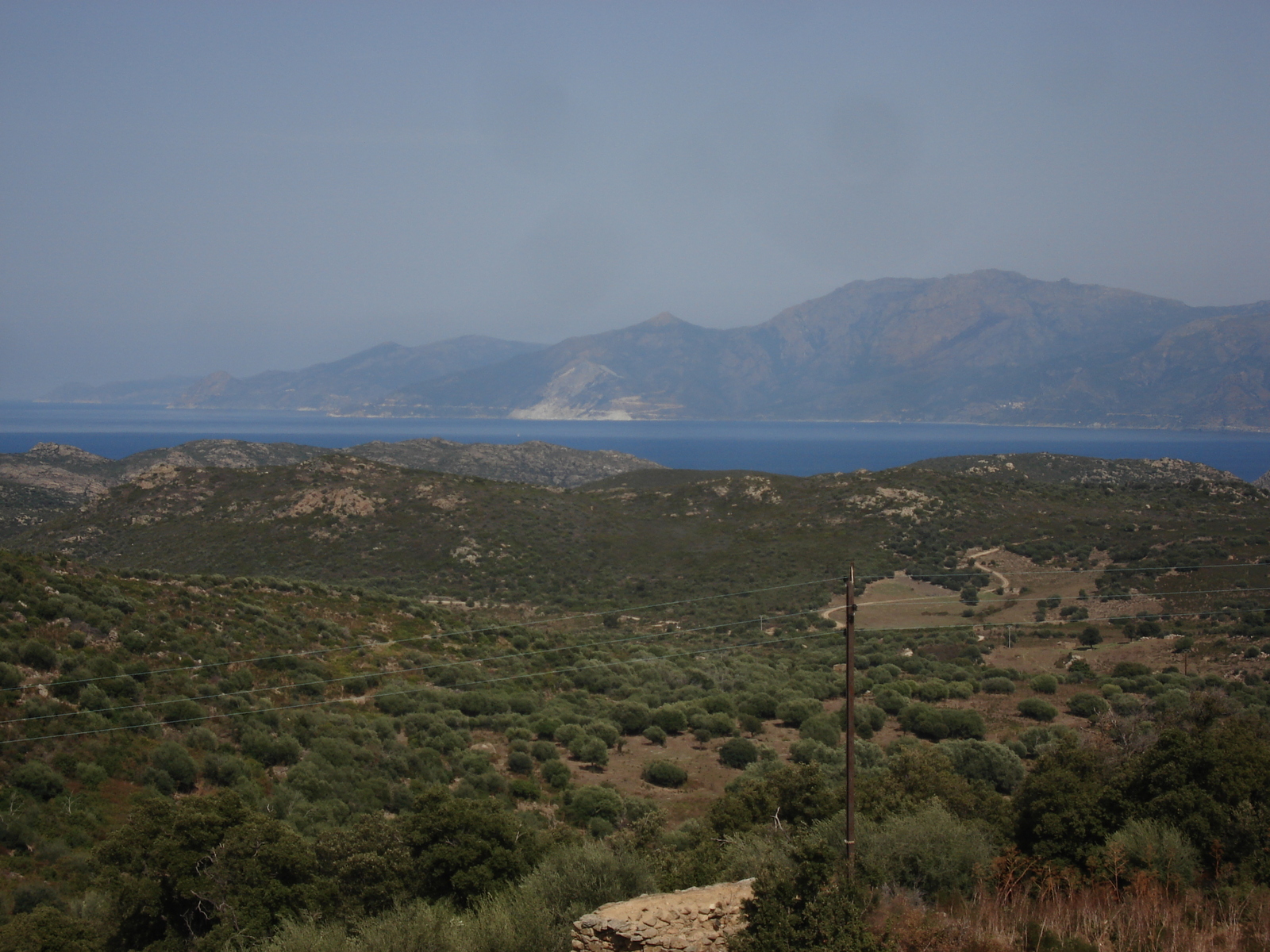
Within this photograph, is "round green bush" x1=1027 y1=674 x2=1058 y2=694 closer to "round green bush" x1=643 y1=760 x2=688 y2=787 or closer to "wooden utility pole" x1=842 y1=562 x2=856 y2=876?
"round green bush" x1=643 y1=760 x2=688 y2=787

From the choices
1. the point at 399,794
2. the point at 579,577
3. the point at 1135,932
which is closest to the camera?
the point at 1135,932

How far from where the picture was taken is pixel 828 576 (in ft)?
147

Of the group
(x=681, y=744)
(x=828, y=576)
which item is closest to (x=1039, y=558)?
(x=828, y=576)

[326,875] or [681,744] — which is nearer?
[326,875]

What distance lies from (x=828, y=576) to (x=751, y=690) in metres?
19.4

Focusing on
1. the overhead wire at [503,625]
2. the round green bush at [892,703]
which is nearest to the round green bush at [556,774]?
the overhead wire at [503,625]

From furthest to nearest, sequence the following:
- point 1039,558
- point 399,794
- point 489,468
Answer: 1. point 489,468
2. point 1039,558
3. point 399,794

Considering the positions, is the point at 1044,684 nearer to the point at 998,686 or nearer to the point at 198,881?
the point at 998,686

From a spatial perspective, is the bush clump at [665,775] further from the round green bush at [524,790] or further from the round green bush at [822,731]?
the round green bush at [822,731]

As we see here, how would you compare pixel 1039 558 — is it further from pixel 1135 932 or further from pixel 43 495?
pixel 43 495

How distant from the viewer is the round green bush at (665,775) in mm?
20078

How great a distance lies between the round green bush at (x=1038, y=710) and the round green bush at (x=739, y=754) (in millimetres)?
8505

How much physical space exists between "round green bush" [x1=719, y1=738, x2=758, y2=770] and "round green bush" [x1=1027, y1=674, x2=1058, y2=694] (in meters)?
10.6

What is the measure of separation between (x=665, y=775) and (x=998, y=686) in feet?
41.4
